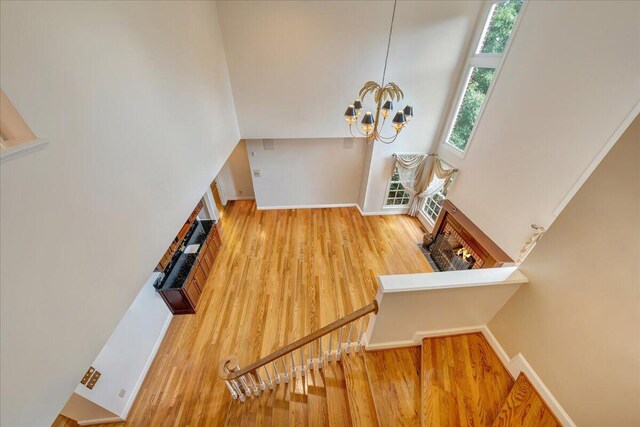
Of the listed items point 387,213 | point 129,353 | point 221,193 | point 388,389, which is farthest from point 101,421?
point 387,213

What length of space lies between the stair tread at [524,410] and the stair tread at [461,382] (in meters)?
Result: 0.11

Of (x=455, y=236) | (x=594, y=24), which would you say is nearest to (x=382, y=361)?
(x=455, y=236)

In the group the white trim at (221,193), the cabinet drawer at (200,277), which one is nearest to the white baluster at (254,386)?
the cabinet drawer at (200,277)

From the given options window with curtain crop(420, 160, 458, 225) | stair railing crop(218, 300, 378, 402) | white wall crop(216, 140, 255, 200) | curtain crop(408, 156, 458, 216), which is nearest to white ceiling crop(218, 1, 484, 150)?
curtain crop(408, 156, 458, 216)

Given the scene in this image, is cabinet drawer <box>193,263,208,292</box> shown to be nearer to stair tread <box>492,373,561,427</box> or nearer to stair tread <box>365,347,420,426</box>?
stair tread <box>365,347,420,426</box>

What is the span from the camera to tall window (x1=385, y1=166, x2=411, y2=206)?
222 inches

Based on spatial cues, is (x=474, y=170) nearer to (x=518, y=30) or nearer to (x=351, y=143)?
(x=518, y=30)

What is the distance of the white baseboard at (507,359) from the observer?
1.63m

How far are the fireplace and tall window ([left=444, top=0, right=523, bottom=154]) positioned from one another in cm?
134

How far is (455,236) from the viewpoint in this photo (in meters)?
4.45

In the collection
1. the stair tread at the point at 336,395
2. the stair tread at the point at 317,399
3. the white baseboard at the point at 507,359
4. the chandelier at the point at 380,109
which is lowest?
the stair tread at the point at 317,399

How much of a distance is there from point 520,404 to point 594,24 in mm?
3623

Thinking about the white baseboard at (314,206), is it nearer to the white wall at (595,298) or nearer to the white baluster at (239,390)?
the white baluster at (239,390)

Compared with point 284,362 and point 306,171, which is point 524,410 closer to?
point 284,362
